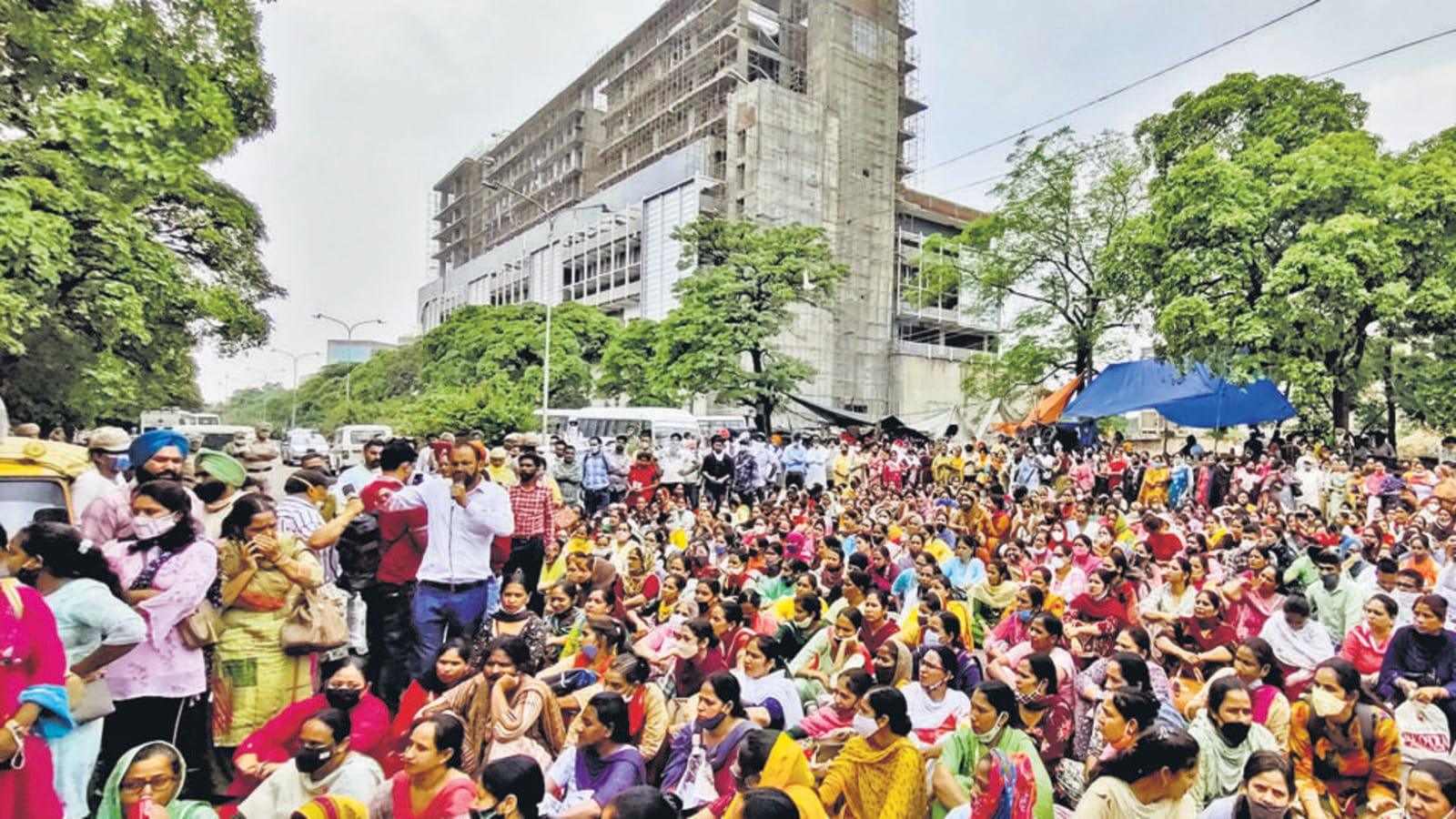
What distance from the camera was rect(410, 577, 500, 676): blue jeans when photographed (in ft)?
15.1

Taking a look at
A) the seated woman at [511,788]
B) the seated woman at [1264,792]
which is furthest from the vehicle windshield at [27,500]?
the seated woman at [1264,792]

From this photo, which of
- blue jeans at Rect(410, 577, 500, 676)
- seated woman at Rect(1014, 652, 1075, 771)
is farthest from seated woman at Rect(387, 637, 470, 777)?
seated woman at Rect(1014, 652, 1075, 771)

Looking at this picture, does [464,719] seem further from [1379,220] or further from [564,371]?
[564,371]

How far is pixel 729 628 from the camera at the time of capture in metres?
5.11

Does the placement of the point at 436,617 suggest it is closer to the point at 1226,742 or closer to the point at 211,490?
the point at 211,490

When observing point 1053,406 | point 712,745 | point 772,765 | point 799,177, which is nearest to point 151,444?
point 712,745

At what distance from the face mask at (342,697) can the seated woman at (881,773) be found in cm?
198

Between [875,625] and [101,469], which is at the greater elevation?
[101,469]

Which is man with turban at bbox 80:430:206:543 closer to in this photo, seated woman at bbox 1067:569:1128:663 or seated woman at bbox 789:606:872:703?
seated woman at bbox 789:606:872:703

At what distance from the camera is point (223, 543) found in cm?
392

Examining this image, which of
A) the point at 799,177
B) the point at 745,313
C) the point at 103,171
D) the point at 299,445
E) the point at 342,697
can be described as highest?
the point at 799,177

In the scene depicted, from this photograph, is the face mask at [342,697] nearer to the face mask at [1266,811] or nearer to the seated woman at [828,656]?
the seated woman at [828,656]

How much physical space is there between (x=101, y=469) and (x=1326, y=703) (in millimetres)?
6836

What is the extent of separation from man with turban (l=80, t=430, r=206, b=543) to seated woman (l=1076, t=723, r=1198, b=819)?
12.7 ft
